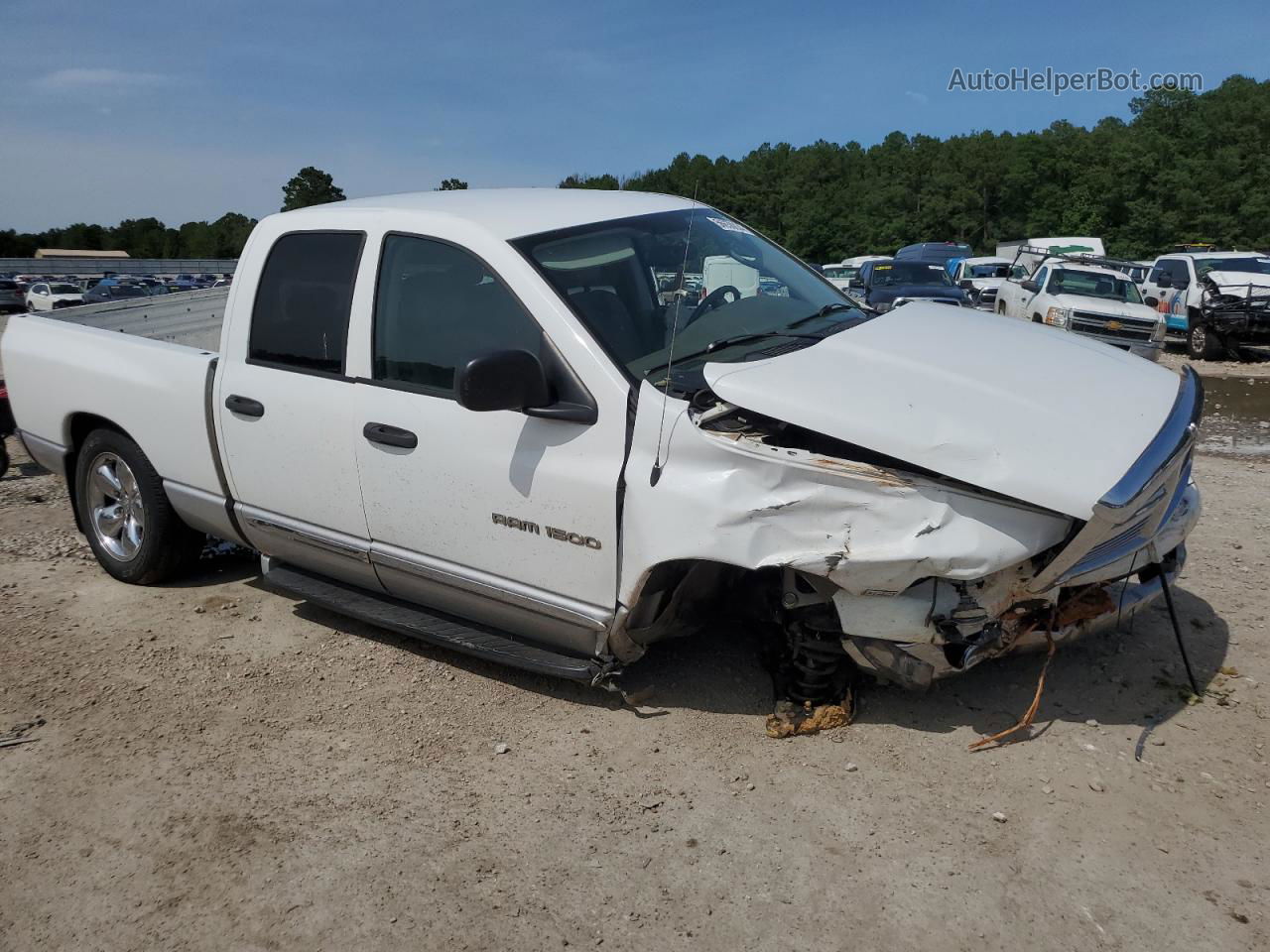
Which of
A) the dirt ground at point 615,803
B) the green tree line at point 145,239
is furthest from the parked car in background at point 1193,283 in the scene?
the green tree line at point 145,239

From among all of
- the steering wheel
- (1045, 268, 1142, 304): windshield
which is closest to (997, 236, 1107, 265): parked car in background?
(1045, 268, 1142, 304): windshield

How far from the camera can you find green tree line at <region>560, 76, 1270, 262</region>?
54469mm

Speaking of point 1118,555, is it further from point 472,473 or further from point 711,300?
point 472,473

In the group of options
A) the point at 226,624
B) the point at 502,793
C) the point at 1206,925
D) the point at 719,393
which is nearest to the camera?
the point at 1206,925

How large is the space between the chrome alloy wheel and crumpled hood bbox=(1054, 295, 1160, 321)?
45.3ft

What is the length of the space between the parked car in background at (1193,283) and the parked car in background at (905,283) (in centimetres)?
350

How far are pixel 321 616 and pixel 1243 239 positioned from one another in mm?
58003

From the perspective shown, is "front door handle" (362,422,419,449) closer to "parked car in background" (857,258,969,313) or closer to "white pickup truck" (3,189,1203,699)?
"white pickup truck" (3,189,1203,699)

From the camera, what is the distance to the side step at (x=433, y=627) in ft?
12.3

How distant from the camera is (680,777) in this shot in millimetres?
3492

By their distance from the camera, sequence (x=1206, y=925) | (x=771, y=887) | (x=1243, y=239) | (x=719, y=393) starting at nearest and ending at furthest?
(x=1206, y=925), (x=771, y=887), (x=719, y=393), (x=1243, y=239)

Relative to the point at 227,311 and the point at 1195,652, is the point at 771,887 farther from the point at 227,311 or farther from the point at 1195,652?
the point at 227,311

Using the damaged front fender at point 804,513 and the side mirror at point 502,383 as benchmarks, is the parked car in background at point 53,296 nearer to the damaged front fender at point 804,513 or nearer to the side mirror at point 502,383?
the side mirror at point 502,383

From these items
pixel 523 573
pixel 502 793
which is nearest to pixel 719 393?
pixel 523 573
